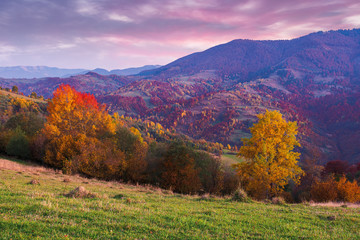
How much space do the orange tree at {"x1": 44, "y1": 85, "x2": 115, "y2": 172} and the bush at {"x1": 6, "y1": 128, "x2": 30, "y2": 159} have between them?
5.67 metres

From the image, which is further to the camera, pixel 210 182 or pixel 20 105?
pixel 20 105

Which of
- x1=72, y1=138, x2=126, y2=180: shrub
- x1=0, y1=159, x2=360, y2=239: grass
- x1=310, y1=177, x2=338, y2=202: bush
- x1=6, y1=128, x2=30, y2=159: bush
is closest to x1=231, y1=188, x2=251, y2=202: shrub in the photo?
x1=0, y1=159, x2=360, y2=239: grass

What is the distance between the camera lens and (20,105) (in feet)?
461

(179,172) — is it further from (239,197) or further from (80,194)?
(80,194)

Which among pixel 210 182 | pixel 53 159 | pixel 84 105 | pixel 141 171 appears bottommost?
pixel 210 182

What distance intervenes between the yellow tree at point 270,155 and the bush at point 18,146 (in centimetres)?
4164

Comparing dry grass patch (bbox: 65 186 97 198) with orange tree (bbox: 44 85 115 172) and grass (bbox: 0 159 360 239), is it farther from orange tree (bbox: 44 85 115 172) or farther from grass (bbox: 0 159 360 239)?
orange tree (bbox: 44 85 115 172)

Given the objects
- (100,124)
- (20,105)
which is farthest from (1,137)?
(20,105)

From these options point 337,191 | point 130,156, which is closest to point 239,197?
point 130,156

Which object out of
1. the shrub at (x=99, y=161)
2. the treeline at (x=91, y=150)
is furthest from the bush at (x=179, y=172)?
the shrub at (x=99, y=161)

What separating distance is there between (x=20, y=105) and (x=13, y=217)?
169379 mm

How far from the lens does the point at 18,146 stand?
40281 mm

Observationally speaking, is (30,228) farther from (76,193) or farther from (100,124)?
(100,124)

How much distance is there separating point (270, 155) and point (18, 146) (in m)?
46.7
